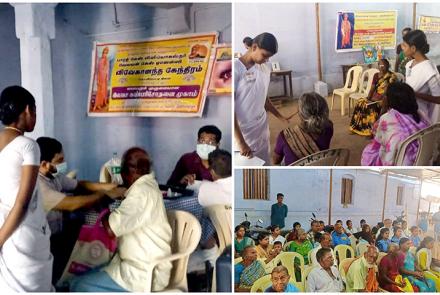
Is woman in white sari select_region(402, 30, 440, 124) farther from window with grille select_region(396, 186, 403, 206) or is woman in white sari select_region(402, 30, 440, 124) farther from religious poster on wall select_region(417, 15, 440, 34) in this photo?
window with grille select_region(396, 186, 403, 206)

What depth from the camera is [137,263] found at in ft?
7.25

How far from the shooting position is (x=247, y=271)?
2.27 m

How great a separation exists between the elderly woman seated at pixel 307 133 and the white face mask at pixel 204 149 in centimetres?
26

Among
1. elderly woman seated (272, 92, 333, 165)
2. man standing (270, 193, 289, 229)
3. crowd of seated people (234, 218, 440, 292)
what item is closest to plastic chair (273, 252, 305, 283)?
crowd of seated people (234, 218, 440, 292)

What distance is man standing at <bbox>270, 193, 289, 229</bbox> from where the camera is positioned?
2.25 meters

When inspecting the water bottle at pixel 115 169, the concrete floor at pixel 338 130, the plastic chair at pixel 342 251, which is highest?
the concrete floor at pixel 338 130

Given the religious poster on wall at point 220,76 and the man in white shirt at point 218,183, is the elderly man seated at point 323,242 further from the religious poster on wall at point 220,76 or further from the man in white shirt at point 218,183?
the religious poster on wall at point 220,76

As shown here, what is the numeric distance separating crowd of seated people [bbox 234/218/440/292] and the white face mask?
1.14ft

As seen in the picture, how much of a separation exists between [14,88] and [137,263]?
2.84 ft

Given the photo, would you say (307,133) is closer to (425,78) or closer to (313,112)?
(313,112)

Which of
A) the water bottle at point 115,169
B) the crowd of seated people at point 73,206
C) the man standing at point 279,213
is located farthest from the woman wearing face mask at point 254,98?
the water bottle at point 115,169

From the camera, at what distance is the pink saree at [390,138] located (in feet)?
7.26

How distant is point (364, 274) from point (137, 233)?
96 centimetres

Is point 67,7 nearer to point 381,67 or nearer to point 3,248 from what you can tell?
point 3,248
